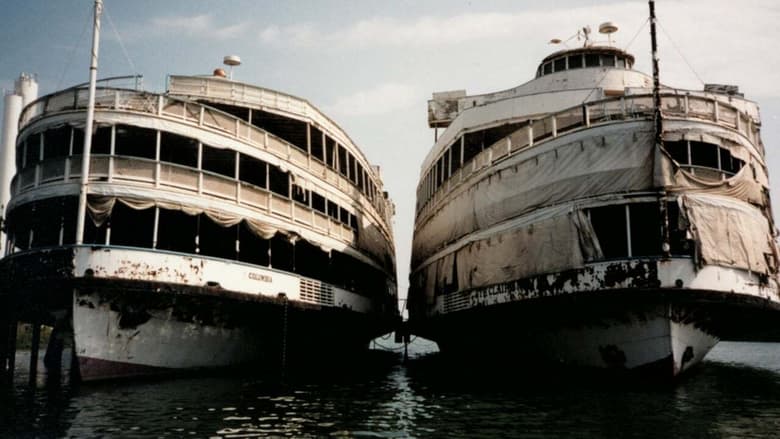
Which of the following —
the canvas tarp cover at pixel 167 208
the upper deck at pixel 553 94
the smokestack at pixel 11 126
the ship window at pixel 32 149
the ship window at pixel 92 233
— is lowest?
the ship window at pixel 92 233

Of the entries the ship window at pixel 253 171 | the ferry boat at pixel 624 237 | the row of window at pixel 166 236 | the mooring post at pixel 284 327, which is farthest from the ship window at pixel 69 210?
the ferry boat at pixel 624 237

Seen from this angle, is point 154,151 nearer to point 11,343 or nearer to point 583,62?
point 11,343

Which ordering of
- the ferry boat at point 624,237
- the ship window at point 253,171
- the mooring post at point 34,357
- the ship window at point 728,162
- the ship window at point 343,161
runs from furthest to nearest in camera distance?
the ship window at point 343,161 → the ship window at point 253,171 → the mooring post at point 34,357 → the ship window at point 728,162 → the ferry boat at point 624,237

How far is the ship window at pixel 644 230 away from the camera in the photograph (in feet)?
48.9

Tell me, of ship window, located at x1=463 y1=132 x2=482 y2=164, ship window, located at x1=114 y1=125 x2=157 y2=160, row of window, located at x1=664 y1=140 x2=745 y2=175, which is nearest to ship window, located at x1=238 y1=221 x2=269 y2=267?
ship window, located at x1=114 y1=125 x2=157 y2=160

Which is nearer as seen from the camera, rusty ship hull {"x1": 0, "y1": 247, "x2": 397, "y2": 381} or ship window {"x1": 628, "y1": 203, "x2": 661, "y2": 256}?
rusty ship hull {"x1": 0, "y1": 247, "x2": 397, "y2": 381}

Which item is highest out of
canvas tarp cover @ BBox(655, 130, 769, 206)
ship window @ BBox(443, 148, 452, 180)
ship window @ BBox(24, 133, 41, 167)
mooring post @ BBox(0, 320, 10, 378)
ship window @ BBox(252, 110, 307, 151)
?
ship window @ BBox(252, 110, 307, 151)

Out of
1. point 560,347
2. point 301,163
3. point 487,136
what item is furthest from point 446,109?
point 560,347

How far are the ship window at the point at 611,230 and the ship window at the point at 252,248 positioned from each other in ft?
32.7

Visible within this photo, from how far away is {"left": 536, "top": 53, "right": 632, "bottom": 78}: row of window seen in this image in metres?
24.7

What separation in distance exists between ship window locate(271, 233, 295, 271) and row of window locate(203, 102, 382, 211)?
3.38 meters

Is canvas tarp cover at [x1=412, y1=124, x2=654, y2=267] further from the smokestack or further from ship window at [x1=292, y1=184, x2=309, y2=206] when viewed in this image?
the smokestack

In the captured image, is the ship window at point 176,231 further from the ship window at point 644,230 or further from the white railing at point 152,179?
the ship window at point 644,230

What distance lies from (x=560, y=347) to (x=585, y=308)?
75.4 inches
